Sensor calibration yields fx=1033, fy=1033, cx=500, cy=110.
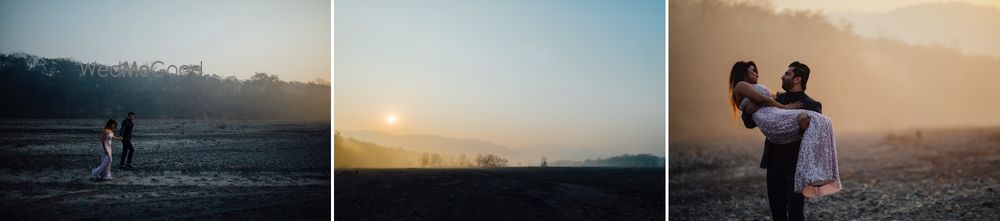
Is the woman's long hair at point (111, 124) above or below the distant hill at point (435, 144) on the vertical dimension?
above

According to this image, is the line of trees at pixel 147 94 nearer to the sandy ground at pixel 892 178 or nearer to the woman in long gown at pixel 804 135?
the sandy ground at pixel 892 178

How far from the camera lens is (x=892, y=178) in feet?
26.4

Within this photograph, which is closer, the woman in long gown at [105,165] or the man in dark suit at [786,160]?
the man in dark suit at [786,160]

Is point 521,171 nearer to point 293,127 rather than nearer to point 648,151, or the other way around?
point 648,151

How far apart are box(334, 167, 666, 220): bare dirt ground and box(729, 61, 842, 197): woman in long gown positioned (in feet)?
4.05

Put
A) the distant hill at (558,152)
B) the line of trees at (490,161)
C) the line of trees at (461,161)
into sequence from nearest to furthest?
the line of trees at (461,161)
the line of trees at (490,161)
the distant hill at (558,152)

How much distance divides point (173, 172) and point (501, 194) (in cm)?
264

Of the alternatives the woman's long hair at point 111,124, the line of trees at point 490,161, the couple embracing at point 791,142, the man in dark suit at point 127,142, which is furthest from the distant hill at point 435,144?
the couple embracing at point 791,142

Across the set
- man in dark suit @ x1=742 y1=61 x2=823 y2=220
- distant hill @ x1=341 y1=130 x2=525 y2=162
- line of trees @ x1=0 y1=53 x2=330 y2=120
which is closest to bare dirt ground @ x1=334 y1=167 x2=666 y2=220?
distant hill @ x1=341 y1=130 x2=525 y2=162

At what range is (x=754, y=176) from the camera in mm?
8031

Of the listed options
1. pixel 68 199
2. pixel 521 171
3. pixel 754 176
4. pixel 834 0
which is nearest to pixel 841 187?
pixel 754 176

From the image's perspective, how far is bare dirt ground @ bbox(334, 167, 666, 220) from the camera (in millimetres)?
8336

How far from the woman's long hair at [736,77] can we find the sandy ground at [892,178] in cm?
27

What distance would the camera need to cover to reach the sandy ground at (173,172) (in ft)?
25.5
